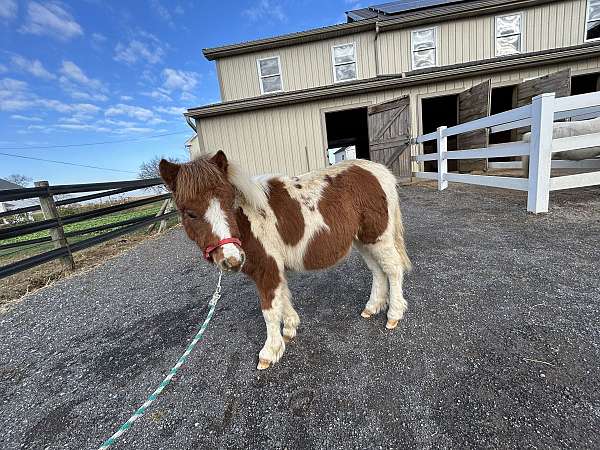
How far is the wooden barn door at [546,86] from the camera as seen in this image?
732 centimetres

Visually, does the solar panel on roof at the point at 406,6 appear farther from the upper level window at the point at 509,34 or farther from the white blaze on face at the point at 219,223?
the white blaze on face at the point at 219,223

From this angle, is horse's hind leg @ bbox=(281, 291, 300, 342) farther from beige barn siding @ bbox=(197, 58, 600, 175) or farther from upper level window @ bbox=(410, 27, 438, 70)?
upper level window @ bbox=(410, 27, 438, 70)

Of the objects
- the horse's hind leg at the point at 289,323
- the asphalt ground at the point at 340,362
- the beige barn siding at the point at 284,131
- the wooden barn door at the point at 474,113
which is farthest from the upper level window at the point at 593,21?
the horse's hind leg at the point at 289,323

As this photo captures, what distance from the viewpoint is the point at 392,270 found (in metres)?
2.21

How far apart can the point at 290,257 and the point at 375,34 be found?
11552mm

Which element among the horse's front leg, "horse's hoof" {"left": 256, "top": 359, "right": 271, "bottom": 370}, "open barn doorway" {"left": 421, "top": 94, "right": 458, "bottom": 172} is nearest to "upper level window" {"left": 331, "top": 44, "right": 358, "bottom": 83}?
"open barn doorway" {"left": 421, "top": 94, "right": 458, "bottom": 172}

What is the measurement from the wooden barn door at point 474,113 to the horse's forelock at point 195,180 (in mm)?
8196

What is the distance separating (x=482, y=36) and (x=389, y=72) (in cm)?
355

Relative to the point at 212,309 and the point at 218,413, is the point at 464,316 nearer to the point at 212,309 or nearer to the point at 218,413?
the point at 218,413

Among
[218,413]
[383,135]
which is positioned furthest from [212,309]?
[383,135]

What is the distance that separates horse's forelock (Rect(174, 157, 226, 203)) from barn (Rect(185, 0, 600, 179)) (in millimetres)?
8552

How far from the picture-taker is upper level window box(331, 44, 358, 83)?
1039 centimetres

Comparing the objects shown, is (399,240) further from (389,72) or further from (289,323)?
(389,72)

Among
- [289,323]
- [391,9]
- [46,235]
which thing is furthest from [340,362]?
[391,9]
